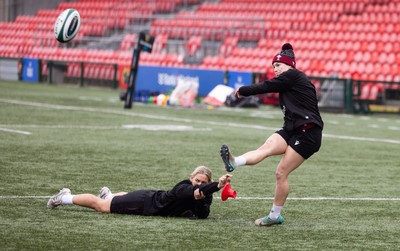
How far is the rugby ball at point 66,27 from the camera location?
17891 mm

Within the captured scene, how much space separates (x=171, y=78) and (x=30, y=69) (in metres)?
11.0

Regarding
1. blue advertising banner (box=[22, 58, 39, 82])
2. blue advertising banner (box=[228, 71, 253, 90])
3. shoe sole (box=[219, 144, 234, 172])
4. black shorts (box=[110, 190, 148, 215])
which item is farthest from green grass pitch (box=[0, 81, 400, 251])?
blue advertising banner (box=[22, 58, 39, 82])

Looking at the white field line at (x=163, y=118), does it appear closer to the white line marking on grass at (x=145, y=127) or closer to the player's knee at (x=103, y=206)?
the white line marking on grass at (x=145, y=127)

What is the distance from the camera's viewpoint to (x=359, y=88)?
28.1 metres

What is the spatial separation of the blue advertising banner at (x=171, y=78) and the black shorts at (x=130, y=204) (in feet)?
72.3

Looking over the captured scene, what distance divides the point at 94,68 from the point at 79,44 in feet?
18.6

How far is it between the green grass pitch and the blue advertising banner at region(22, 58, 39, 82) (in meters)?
14.9

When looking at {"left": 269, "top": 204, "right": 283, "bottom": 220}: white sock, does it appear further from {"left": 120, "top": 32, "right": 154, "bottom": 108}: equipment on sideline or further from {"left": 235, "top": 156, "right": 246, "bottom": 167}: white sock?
{"left": 120, "top": 32, "right": 154, "bottom": 108}: equipment on sideline

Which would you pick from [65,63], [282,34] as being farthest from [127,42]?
[282,34]

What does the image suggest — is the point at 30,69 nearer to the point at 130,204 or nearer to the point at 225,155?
the point at 130,204

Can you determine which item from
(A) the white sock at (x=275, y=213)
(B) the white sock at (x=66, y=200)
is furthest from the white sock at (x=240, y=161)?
(B) the white sock at (x=66, y=200)

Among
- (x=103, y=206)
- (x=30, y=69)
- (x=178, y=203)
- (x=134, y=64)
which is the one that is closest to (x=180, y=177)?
(x=103, y=206)

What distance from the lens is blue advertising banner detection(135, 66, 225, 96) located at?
31734 millimetres

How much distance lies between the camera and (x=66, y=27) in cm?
1803
